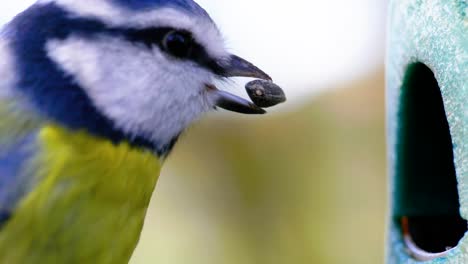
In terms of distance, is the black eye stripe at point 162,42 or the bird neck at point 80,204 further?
the black eye stripe at point 162,42

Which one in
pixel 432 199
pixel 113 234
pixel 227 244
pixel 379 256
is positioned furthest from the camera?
pixel 227 244

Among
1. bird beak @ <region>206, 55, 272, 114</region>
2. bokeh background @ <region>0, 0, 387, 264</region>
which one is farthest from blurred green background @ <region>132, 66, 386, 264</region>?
bird beak @ <region>206, 55, 272, 114</region>

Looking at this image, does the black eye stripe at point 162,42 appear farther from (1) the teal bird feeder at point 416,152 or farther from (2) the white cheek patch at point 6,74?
(1) the teal bird feeder at point 416,152

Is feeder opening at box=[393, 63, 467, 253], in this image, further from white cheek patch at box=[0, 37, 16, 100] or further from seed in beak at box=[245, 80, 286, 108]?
white cheek patch at box=[0, 37, 16, 100]

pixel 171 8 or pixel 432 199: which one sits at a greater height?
pixel 171 8

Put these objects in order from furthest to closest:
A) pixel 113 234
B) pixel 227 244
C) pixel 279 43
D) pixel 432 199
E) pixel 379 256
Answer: pixel 279 43, pixel 227 244, pixel 379 256, pixel 432 199, pixel 113 234

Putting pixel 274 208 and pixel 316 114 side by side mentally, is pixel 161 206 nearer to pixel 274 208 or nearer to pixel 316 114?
pixel 274 208

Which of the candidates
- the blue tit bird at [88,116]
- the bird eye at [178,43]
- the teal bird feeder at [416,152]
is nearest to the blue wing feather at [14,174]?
the blue tit bird at [88,116]

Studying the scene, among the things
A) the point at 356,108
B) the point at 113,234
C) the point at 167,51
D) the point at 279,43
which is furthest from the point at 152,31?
the point at 279,43
